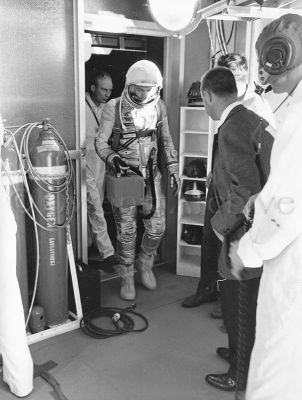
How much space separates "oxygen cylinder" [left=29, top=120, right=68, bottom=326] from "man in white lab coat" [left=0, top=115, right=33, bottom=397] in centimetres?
50

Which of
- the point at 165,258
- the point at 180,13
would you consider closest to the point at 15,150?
the point at 180,13

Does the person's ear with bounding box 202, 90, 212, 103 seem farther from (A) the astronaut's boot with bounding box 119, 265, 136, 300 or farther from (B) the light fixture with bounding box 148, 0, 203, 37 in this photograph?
(A) the astronaut's boot with bounding box 119, 265, 136, 300

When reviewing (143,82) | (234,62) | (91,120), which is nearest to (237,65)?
(234,62)

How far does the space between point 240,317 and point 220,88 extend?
1089 millimetres

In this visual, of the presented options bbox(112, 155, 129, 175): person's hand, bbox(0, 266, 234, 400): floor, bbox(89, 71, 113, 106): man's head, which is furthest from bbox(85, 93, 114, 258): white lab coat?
bbox(89, 71, 113, 106): man's head

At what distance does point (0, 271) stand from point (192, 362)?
1.20 meters

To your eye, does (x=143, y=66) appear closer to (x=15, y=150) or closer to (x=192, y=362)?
(x=15, y=150)

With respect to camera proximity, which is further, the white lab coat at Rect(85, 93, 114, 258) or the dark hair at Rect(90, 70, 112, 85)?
the dark hair at Rect(90, 70, 112, 85)

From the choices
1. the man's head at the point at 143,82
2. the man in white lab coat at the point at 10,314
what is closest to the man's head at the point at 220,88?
the man's head at the point at 143,82

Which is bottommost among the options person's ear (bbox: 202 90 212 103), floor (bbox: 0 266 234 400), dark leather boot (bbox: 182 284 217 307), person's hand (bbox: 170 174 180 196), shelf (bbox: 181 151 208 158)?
floor (bbox: 0 266 234 400)

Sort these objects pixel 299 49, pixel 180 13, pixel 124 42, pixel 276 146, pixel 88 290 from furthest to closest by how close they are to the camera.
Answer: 1. pixel 124 42
2. pixel 88 290
3. pixel 180 13
4. pixel 299 49
5. pixel 276 146

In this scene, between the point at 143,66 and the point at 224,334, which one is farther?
the point at 143,66

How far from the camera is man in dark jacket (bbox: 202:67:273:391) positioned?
1980mm

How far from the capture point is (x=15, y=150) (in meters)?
2.70
